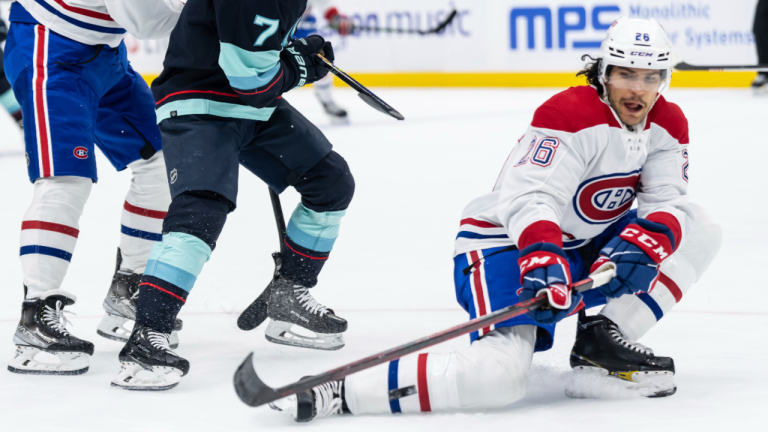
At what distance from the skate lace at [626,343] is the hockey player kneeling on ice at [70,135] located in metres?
1.05

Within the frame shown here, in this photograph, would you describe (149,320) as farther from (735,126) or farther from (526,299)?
(735,126)

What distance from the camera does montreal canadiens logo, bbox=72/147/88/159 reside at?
1.98 m

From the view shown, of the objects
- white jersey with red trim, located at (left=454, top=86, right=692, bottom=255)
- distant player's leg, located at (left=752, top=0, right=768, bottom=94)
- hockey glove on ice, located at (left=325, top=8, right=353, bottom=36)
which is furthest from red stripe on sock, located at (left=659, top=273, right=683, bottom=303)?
hockey glove on ice, located at (left=325, top=8, right=353, bottom=36)

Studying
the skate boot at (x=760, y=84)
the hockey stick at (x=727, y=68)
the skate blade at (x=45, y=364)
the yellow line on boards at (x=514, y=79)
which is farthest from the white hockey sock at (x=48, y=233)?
the skate boot at (x=760, y=84)

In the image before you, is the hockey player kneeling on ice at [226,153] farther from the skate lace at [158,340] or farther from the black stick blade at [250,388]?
the black stick blade at [250,388]

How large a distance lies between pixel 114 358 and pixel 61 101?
0.56 meters

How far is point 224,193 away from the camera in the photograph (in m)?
1.85

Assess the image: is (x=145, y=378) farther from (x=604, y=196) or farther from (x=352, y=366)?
(x=604, y=196)

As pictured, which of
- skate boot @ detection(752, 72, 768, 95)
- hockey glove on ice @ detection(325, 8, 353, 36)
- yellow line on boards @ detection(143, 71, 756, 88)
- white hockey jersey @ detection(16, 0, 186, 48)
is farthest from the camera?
yellow line on boards @ detection(143, 71, 756, 88)

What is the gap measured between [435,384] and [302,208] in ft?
2.21

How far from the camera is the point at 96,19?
210 cm

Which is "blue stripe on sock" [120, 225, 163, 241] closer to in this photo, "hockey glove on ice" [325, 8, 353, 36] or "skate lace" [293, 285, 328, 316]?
"skate lace" [293, 285, 328, 316]

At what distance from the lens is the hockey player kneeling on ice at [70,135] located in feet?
6.42

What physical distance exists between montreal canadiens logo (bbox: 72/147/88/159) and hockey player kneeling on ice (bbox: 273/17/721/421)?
0.72 m
